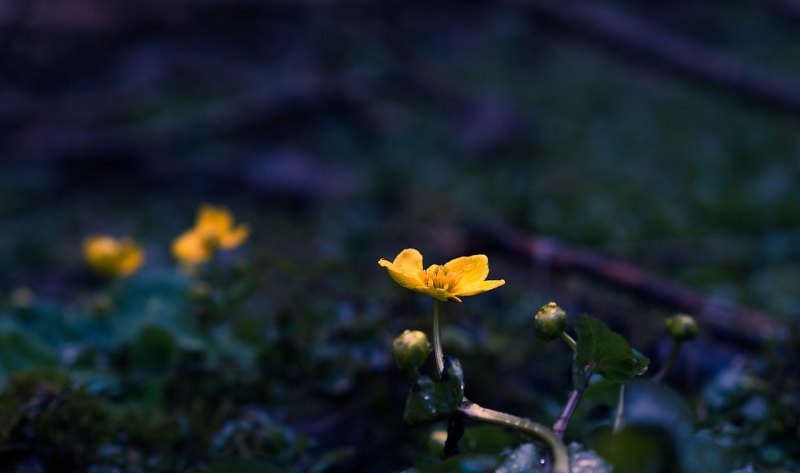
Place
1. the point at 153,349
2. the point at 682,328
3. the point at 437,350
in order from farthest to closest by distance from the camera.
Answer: the point at 153,349 → the point at 682,328 → the point at 437,350

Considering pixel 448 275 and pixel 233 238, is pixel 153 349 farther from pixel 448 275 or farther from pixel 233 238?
pixel 448 275

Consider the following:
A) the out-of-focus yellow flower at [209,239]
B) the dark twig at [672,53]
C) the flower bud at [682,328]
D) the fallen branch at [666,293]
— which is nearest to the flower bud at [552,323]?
the flower bud at [682,328]

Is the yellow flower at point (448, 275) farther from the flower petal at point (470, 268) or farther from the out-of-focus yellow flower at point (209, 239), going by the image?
Result: the out-of-focus yellow flower at point (209, 239)

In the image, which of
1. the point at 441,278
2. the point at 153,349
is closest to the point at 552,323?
the point at 441,278

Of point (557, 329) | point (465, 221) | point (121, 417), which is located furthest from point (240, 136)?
point (557, 329)

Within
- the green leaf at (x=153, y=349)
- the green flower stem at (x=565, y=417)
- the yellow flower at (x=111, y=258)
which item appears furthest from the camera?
the yellow flower at (x=111, y=258)

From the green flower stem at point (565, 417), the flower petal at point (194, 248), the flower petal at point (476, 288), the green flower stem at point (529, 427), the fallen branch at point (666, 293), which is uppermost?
the flower petal at point (476, 288)

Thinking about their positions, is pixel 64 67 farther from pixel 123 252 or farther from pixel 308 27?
pixel 123 252
